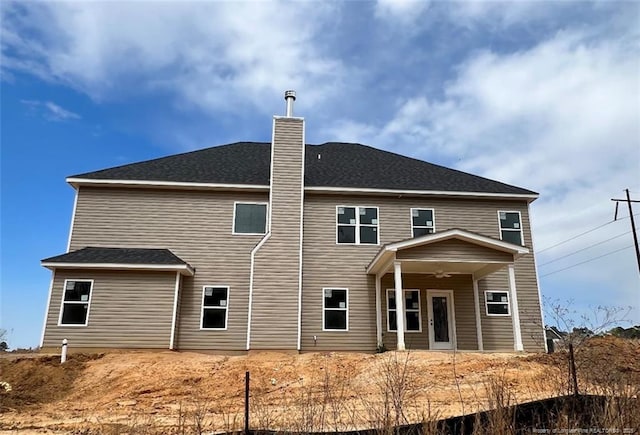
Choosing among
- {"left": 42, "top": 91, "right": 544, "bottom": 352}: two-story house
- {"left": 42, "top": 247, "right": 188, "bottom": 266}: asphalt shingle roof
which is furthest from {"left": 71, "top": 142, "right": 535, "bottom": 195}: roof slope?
{"left": 42, "top": 247, "right": 188, "bottom": 266}: asphalt shingle roof

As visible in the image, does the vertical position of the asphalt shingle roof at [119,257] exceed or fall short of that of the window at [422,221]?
it falls short

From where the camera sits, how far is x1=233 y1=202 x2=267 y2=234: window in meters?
16.0

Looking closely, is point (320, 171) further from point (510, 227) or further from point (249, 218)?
point (510, 227)

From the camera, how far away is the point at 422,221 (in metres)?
16.6

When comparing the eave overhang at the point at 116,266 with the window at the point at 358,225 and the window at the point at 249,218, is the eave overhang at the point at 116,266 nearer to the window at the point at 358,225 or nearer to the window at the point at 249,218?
the window at the point at 249,218

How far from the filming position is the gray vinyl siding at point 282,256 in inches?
579

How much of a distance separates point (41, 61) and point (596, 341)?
59.2 feet

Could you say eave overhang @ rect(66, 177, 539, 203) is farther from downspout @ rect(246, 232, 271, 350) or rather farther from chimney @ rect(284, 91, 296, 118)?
chimney @ rect(284, 91, 296, 118)

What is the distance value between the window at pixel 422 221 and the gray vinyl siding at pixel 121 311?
8.14m

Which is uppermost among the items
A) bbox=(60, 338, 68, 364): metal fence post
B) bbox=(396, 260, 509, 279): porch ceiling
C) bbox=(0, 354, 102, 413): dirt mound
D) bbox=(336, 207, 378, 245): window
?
bbox=(336, 207, 378, 245): window

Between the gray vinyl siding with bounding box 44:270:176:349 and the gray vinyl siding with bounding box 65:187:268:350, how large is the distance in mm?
864

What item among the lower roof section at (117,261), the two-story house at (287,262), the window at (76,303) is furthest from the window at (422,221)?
the window at (76,303)

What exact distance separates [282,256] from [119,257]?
4965mm

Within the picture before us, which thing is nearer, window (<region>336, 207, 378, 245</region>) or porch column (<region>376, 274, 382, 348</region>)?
porch column (<region>376, 274, 382, 348</region>)
